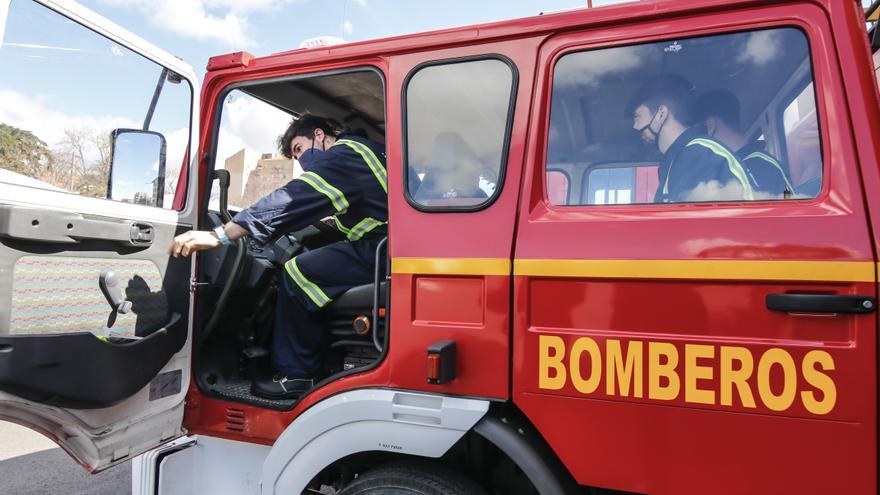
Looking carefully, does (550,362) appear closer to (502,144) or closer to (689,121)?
(502,144)

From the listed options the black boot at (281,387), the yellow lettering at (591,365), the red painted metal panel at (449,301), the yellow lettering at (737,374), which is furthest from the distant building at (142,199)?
the yellow lettering at (737,374)

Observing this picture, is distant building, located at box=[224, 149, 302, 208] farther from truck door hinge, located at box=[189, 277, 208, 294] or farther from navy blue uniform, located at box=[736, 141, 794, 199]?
navy blue uniform, located at box=[736, 141, 794, 199]

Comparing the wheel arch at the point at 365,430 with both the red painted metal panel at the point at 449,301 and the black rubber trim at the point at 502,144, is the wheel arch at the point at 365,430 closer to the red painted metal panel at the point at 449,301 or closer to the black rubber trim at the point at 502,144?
the red painted metal panel at the point at 449,301

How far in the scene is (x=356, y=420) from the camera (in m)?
1.79

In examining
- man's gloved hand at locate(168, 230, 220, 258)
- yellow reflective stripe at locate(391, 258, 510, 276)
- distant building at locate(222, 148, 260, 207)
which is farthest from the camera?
distant building at locate(222, 148, 260, 207)

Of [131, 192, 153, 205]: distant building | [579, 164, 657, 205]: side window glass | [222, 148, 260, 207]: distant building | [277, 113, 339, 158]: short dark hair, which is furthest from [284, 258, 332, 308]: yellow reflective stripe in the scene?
[222, 148, 260, 207]: distant building

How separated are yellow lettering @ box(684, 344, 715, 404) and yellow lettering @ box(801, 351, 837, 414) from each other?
0.71 feet

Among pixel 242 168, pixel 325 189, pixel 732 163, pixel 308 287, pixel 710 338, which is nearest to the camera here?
pixel 710 338

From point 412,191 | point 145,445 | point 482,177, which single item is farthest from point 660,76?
point 145,445

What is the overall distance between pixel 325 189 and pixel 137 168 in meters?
0.75


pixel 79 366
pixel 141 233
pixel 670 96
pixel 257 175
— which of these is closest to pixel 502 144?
pixel 670 96

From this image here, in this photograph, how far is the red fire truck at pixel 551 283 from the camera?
138 cm

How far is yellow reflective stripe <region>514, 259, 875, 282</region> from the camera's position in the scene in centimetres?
132

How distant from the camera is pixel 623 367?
1.50 metres
